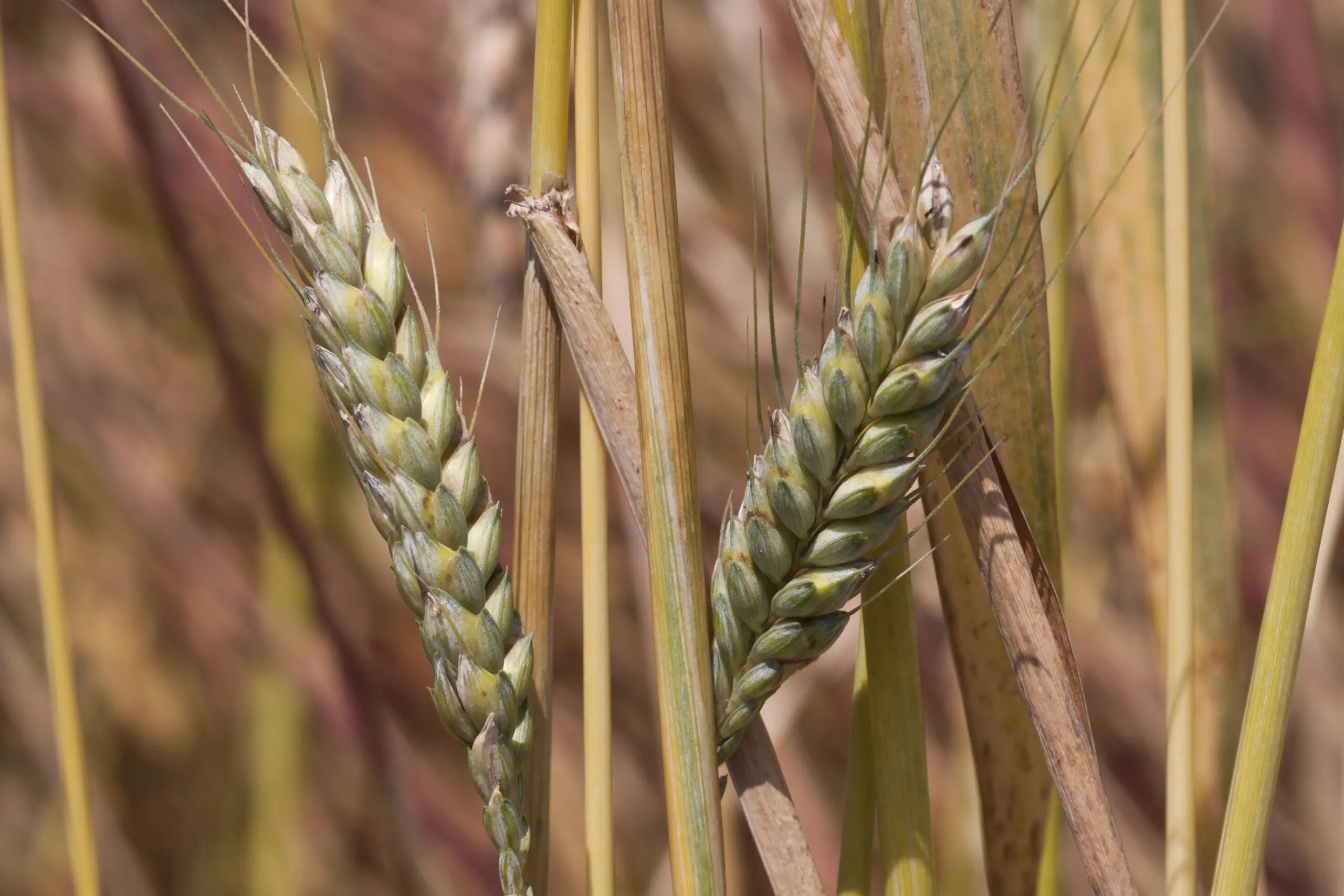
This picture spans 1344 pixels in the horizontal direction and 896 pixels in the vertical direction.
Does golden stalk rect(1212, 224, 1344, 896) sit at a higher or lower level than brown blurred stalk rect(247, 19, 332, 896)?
lower

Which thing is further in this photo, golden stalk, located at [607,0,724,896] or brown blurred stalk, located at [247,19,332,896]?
brown blurred stalk, located at [247,19,332,896]

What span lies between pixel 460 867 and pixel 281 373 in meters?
0.65

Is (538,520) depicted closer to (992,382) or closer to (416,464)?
(416,464)

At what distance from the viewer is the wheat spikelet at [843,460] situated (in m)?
0.35

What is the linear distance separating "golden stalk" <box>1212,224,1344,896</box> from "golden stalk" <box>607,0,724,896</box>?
22 cm

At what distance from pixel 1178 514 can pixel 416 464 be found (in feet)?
1.24

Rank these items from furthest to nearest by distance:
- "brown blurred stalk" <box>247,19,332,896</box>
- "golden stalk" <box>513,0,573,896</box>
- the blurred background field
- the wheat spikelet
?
the blurred background field, "brown blurred stalk" <box>247,19,332,896</box>, "golden stalk" <box>513,0,573,896</box>, the wheat spikelet

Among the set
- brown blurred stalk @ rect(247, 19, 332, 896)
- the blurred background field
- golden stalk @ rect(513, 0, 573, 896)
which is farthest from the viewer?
the blurred background field

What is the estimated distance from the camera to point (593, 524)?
17.8 inches

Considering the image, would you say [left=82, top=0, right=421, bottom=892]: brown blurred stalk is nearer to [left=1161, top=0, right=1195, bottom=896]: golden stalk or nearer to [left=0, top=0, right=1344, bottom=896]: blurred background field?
[left=0, top=0, right=1344, bottom=896]: blurred background field

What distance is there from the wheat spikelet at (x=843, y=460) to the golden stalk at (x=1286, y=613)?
144 mm

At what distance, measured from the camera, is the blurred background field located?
914mm

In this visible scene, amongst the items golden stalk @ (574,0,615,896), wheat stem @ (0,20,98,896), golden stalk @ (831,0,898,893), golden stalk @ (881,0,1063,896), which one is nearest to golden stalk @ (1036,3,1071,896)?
golden stalk @ (881,0,1063,896)

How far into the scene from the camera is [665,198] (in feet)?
1.31
